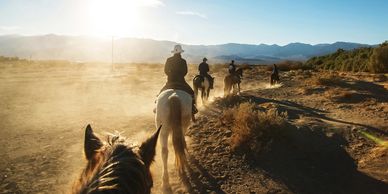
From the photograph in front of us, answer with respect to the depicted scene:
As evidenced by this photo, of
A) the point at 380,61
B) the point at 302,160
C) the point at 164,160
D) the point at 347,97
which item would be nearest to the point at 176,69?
the point at 164,160

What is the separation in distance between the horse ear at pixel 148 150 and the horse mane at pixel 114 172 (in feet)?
0.32

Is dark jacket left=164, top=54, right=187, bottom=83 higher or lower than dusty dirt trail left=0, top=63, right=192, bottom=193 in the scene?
higher

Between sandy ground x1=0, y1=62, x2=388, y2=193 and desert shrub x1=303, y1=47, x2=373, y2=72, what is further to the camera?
desert shrub x1=303, y1=47, x2=373, y2=72

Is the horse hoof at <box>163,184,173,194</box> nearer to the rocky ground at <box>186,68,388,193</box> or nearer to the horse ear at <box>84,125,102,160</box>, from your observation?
the rocky ground at <box>186,68,388,193</box>

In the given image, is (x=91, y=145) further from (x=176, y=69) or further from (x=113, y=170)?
(x=176, y=69)

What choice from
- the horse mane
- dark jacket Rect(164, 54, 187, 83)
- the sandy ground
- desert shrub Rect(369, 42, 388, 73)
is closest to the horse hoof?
the sandy ground

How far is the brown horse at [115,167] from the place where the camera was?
6.07 ft

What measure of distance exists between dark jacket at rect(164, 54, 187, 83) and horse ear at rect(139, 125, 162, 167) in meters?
7.10

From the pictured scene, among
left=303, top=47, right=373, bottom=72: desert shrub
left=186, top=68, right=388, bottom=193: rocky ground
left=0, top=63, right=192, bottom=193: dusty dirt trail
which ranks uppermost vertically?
left=303, top=47, right=373, bottom=72: desert shrub

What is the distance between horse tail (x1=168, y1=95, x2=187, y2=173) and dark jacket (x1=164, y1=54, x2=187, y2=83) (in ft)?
5.07

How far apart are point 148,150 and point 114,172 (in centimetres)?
57

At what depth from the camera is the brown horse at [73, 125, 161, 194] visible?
185 centimetres

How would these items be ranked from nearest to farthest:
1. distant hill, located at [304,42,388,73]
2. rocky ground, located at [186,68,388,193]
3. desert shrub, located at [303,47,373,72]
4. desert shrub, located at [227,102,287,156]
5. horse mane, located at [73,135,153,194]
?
horse mane, located at [73,135,153,194], rocky ground, located at [186,68,388,193], desert shrub, located at [227,102,287,156], distant hill, located at [304,42,388,73], desert shrub, located at [303,47,373,72]

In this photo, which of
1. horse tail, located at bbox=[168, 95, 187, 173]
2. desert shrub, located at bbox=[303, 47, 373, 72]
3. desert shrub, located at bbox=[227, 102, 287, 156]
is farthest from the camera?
desert shrub, located at bbox=[303, 47, 373, 72]
